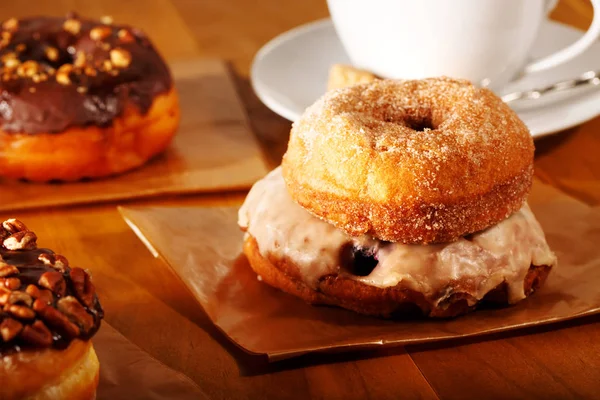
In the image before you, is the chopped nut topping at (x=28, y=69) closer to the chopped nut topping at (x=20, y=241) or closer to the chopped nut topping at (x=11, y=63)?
the chopped nut topping at (x=11, y=63)

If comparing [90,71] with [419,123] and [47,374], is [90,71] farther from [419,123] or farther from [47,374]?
[47,374]

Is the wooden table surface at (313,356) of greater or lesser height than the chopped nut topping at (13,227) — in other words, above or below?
below

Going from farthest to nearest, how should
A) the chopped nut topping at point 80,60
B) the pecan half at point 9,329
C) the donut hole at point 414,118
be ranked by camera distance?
the chopped nut topping at point 80,60 → the donut hole at point 414,118 → the pecan half at point 9,329

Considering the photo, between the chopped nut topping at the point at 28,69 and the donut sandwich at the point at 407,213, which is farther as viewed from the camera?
the chopped nut topping at the point at 28,69

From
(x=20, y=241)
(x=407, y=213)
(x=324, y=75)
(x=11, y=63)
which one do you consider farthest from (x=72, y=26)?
(x=407, y=213)

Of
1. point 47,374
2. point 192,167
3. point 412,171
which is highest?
point 412,171

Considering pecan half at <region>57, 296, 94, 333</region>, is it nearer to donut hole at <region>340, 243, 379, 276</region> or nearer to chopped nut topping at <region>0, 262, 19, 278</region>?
chopped nut topping at <region>0, 262, 19, 278</region>

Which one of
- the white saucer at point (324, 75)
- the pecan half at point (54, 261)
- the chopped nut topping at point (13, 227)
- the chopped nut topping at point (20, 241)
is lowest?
the white saucer at point (324, 75)

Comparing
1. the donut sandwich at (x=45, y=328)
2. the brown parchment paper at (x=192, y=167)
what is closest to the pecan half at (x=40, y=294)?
the donut sandwich at (x=45, y=328)
